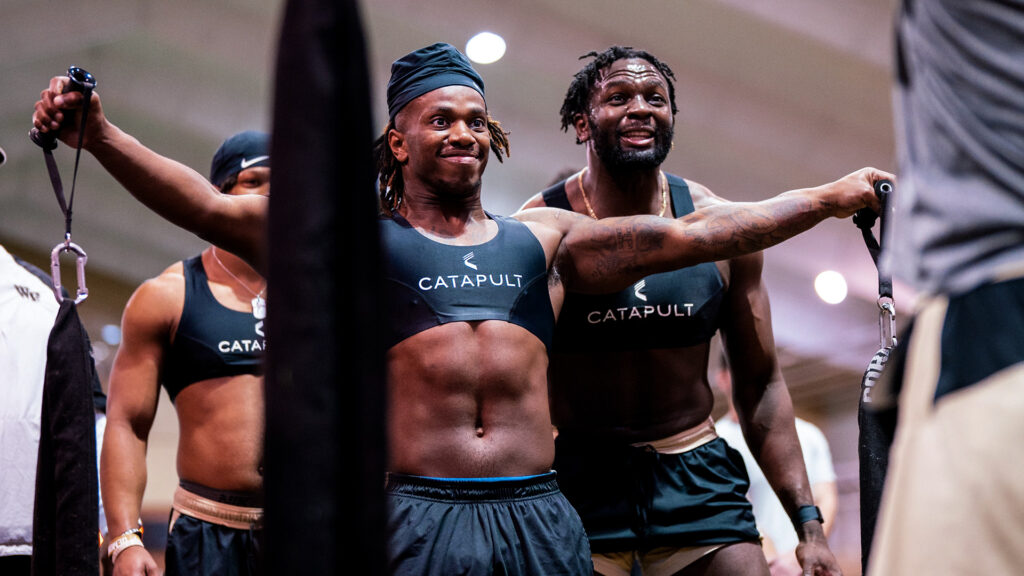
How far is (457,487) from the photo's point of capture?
7.64ft

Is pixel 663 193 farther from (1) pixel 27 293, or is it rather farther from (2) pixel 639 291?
(1) pixel 27 293

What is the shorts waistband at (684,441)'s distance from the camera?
311 centimetres

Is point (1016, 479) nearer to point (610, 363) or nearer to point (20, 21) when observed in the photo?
point (610, 363)

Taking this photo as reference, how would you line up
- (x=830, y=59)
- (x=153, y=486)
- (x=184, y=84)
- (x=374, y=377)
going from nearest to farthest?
(x=374, y=377)
(x=830, y=59)
(x=184, y=84)
(x=153, y=486)

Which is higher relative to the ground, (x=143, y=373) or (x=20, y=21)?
(x=20, y=21)

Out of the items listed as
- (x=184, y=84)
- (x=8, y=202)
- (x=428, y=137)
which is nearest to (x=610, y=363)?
(x=428, y=137)

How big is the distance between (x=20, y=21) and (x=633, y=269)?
587cm

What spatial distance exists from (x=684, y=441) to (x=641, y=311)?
397 mm

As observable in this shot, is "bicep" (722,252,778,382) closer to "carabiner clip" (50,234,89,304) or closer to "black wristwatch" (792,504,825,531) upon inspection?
"black wristwatch" (792,504,825,531)

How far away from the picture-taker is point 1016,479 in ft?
3.20

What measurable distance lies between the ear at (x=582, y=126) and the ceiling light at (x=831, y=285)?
6042mm

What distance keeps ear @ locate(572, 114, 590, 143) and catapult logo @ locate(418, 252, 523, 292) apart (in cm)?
98

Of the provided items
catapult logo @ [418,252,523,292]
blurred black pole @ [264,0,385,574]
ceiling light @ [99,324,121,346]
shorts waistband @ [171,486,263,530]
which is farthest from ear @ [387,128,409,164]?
ceiling light @ [99,324,121,346]

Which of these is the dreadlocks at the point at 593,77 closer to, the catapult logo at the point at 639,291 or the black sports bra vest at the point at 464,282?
the catapult logo at the point at 639,291
